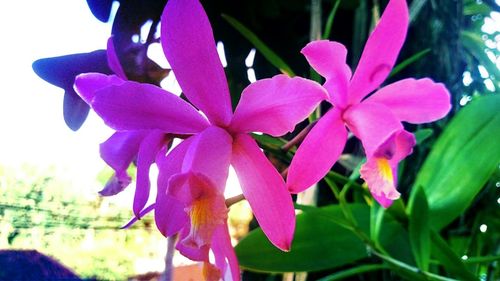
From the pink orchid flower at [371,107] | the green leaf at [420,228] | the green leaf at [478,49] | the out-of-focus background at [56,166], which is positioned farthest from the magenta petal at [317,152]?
the green leaf at [478,49]

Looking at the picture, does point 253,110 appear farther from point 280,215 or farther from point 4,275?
point 4,275

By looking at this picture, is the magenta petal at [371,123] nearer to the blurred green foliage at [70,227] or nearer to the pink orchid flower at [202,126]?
the pink orchid flower at [202,126]

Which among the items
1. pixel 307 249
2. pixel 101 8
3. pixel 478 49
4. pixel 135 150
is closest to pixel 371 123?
pixel 135 150

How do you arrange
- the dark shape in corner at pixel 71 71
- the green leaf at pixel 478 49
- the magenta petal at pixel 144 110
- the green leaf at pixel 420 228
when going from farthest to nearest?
the green leaf at pixel 478 49, the green leaf at pixel 420 228, the dark shape in corner at pixel 71 71, the magenta petal at pixel 144 110

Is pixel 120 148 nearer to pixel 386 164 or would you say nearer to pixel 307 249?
pixel 386 164

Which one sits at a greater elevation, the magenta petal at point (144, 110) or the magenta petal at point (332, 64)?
the magenta petal at point (332, 64)

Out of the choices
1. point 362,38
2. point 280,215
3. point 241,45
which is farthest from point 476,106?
point 280,215
